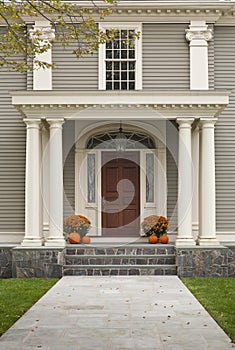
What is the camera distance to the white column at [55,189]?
14.0 meters

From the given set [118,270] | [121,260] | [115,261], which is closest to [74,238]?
[115,261]

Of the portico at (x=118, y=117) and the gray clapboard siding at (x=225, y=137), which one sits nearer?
the portico at (x=118, y=117)

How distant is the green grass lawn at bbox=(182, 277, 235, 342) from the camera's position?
833 cm

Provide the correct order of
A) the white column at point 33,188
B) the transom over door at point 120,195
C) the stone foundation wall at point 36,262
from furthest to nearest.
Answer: the transom over door at point 120,195
the white column at point 33,188
the stone foundation wall at point 36,262

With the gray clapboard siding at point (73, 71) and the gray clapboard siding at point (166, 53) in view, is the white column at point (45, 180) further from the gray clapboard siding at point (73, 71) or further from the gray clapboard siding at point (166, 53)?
the gray clapboard siding at point (166, 53)

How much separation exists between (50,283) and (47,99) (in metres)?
4.39

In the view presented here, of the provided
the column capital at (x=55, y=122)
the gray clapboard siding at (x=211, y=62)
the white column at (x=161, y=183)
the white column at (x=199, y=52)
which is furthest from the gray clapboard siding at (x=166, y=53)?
the column capital at (x=55, y=122)

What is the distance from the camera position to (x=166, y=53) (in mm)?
16234

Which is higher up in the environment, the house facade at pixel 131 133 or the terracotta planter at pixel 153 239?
the house facade at pixel 131 133

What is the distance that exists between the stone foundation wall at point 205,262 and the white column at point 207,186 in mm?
424

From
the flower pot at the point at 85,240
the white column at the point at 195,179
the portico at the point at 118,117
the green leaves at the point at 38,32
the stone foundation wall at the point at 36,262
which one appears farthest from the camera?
the flower pot at the point at 85,240

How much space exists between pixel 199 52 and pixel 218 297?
785 cm

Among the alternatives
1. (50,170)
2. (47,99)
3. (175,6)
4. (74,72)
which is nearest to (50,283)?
(50,170)

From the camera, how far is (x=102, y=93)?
13984 millimetres
